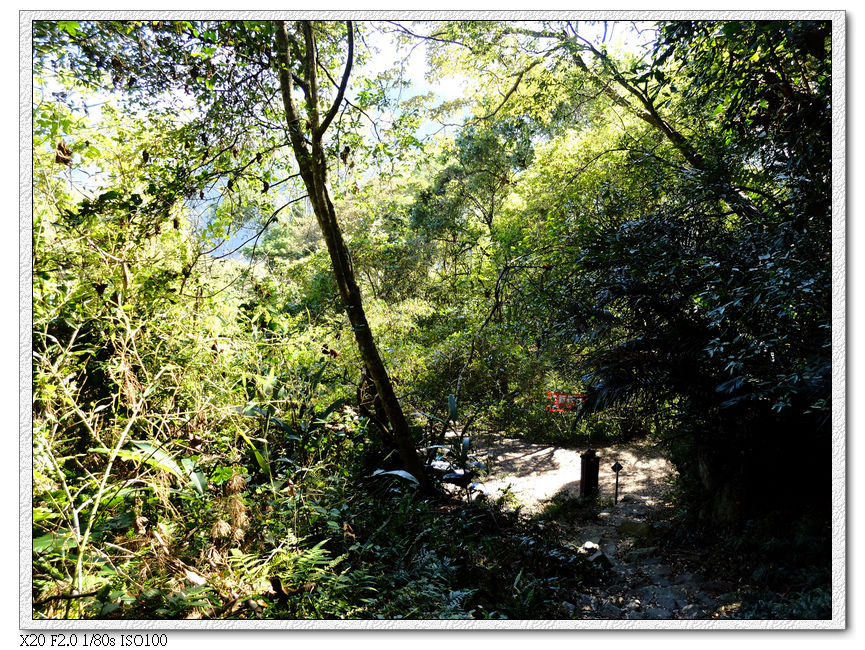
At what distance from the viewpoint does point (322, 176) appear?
262cm

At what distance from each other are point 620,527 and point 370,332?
2.98 m

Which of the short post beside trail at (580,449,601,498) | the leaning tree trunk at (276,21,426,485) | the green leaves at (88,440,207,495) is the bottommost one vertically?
the short post beside trail at (580,449,601,498)

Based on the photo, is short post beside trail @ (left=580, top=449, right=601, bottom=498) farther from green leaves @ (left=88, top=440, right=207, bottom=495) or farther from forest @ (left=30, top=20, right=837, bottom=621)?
green leaves @ (left=88, top=440, right=207, bottom=495)

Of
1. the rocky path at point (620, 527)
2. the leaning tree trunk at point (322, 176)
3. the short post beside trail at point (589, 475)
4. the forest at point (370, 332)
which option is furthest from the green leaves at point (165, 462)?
the short post beside trail at point (589, 475)

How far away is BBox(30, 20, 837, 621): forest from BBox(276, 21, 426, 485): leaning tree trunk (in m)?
0.02

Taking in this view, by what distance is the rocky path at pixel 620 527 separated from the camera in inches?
85.0

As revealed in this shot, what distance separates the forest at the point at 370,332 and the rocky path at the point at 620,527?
0.13 ft

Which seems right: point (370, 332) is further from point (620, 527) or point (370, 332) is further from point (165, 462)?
point (620, 527)

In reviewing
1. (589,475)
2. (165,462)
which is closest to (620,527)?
(589,475)

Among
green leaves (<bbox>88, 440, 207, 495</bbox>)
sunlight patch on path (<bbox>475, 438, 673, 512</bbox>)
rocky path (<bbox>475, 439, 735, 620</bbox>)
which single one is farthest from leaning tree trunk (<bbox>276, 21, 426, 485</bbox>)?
sunlight patch on path (<bbox>475, 438, 673, 512</bbox>)

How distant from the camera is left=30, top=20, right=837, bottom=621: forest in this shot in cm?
175

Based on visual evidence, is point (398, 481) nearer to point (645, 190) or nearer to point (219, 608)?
point (219, 608)

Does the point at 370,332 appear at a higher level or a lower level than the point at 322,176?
lower
